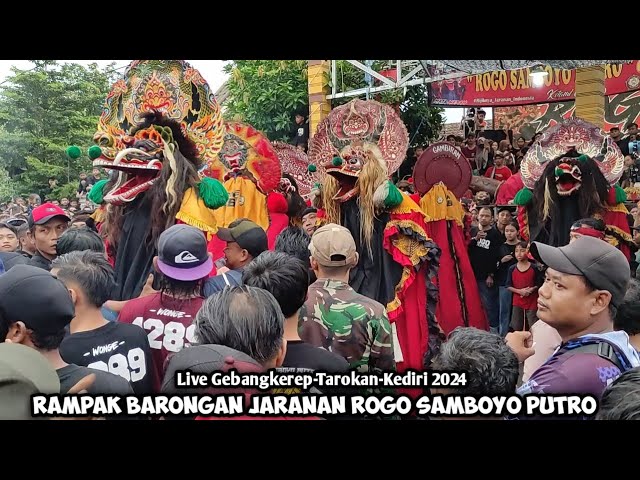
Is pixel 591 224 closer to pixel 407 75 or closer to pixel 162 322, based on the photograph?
pixel 162 322

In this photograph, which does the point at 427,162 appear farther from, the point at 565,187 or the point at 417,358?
the point at 417,358

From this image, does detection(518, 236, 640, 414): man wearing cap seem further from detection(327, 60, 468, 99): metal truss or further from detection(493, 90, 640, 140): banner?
detection(493, 90, 640, 140): banner

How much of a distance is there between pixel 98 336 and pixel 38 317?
0.37m

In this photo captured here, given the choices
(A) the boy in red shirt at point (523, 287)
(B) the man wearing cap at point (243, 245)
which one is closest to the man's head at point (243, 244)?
(B) the man wearing cap at point (243, 245)

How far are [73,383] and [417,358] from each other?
2.82 metres

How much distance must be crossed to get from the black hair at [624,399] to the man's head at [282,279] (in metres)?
1.03

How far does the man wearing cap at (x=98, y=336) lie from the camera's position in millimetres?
2301

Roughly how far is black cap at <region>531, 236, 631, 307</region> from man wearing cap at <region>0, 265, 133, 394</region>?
5.07 feet

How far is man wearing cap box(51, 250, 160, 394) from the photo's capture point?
7.55 ft

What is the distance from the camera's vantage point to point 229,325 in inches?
74.2

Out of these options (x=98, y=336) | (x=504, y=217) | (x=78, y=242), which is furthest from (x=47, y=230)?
(x=504, y=217)

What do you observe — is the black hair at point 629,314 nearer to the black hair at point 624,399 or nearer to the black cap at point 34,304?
the black hair at point 624,399

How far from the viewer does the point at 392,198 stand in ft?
14.7

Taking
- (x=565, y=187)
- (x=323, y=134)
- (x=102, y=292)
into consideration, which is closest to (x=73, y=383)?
(x=102, y=292)
